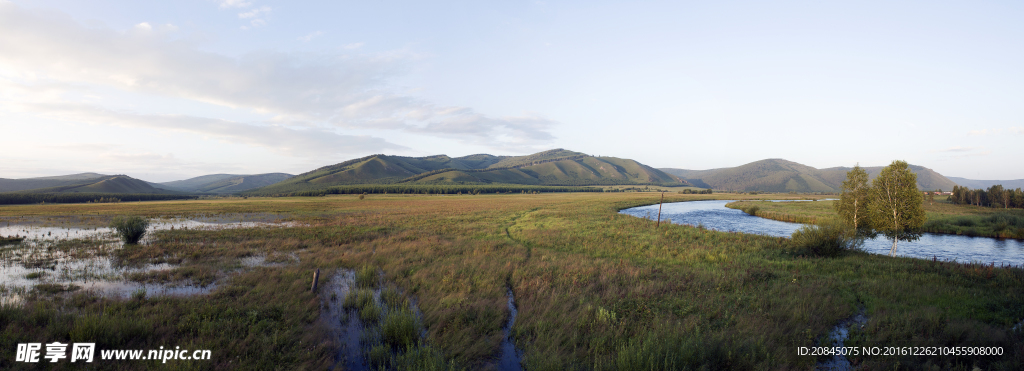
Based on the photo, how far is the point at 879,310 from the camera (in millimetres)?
9945

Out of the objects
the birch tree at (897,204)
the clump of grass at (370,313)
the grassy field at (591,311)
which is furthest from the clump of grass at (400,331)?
the birch tree at (897,204)

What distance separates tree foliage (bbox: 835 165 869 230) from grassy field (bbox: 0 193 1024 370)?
8733 mm

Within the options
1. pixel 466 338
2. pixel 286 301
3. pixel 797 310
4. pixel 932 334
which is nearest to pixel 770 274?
pixel 797 310

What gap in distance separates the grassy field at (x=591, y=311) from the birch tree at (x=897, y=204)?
680 cm

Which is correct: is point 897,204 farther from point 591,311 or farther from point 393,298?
point 393,298

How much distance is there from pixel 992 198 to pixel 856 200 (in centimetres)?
5791

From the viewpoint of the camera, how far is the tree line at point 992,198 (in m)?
48.4

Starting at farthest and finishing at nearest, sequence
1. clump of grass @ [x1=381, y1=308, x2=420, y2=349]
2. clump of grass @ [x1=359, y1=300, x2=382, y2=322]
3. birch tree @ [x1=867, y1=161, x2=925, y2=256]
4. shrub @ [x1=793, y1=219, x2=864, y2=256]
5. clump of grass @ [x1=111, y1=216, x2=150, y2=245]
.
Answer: clump of grass @ [x1=111, y1=216, x2=150, y2=245] → birch tree @ [x1=867, y1=161, x2=925, y2=256] → shrub @ [x1=793, y1=219, x2=864, y2=256] → clump of grass @ [x1=359, y1=300, x2=382, y2=322] → clump of grass @ [x1=381, y1=308, x2=420, y2=349]

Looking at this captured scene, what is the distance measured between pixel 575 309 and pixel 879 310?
8887 millimetres

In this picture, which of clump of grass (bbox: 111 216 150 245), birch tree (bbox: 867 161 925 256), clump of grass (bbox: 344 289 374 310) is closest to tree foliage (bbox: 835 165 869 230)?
birch tree (bbox: 867 161 925 256)

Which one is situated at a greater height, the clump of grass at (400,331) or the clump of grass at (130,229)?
the clump of grass at (130,229)

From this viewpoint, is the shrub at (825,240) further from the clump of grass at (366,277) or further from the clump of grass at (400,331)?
the clump of grass at (366,277)

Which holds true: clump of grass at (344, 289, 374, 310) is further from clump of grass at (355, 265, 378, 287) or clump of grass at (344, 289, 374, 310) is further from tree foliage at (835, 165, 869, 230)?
tree foliage at (835, 165, 869, 230)

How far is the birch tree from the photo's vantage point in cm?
2077
